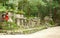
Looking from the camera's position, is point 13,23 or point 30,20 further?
point 30,20

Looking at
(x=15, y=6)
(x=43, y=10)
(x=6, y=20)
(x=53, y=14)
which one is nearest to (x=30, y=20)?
(x=15, y=6)

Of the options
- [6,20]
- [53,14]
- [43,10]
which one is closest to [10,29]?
[6,20]

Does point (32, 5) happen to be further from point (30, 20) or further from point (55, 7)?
point (55, 7)

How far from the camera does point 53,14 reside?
66.8 ft

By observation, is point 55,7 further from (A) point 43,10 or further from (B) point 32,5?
(B) point 32,5

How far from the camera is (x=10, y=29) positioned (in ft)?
39.8

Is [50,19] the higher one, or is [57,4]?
[57,4]

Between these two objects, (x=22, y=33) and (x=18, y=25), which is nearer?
(x=22, y=33)

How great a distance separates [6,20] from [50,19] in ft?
25.3

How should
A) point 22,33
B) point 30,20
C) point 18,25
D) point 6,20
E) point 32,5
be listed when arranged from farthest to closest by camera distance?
point 32,5 < point 30,20 < point 18,25 < point 6,20 < point 22,33

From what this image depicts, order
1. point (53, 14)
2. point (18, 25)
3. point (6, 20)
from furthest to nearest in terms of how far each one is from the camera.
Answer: point (53, 14)
point (18, 25)
point (6, 20)

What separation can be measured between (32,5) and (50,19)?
11.2 feet

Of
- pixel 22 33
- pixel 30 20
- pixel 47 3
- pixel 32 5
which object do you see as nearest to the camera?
pixel 22 33

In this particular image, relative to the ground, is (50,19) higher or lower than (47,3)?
lower
